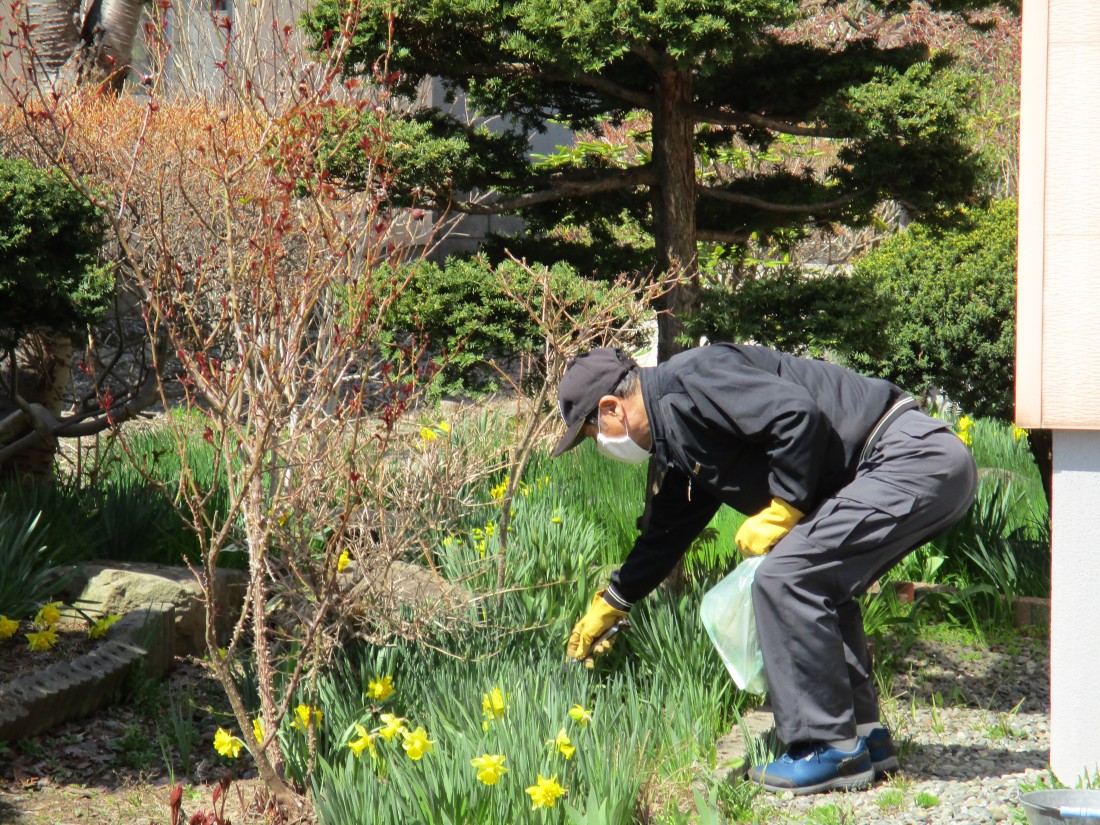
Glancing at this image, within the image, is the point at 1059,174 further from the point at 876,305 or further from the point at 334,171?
the point at 334,171

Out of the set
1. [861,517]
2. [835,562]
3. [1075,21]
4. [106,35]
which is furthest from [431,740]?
[106,35]

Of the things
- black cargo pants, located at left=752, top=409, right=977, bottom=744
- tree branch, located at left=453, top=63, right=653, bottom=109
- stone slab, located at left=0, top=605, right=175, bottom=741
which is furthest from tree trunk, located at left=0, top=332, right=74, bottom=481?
black cargo pants, located at left=752, top=409, right=977, bottom=744

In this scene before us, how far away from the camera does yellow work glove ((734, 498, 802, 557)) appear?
301 centimetres

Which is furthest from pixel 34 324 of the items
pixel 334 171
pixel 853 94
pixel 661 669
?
pixel 853 94

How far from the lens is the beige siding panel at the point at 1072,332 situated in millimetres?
2959

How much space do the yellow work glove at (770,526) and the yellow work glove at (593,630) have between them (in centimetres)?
58

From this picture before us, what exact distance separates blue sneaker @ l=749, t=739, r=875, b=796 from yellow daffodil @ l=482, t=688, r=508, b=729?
73cm

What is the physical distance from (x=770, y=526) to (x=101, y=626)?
2.61 meters

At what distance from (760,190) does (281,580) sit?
8.74 ft

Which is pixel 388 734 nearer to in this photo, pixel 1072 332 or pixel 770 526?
pixel 770 526

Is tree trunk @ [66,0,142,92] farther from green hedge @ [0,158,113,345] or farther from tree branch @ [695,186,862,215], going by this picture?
tree branch @ [695,186,862,215]

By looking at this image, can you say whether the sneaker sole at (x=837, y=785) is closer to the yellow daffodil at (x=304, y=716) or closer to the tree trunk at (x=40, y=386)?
the yellow daffodil at (x=304, y=716)

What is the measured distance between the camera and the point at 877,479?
10.0 feet

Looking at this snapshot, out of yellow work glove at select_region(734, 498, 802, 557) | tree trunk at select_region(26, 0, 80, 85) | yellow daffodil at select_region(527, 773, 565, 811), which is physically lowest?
yellow daffodil at select_region(527, 773, 565, 811)
